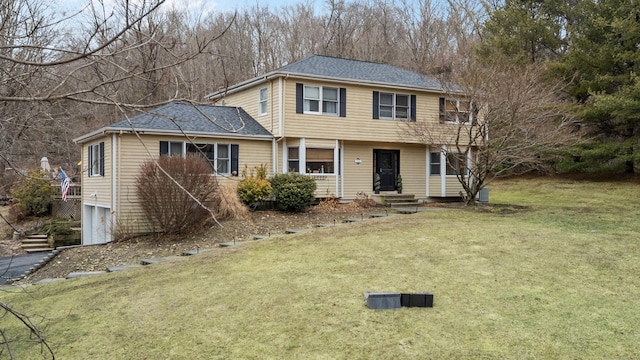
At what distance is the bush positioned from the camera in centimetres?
1554

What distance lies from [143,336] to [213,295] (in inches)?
59.4

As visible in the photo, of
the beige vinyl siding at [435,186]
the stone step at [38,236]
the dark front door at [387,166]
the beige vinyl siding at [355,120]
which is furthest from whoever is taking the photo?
the beige vinyl siding at [435,186]

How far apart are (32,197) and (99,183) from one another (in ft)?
27.7

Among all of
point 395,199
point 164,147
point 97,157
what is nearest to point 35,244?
point 97,157

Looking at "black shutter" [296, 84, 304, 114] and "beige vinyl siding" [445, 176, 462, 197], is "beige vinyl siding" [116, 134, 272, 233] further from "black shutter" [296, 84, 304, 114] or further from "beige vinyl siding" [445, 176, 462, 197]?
"beige vinyl siding" [445, 176, 462, 197]

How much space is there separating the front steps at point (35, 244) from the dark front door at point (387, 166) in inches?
508

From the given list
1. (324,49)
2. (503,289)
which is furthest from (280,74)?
(324,49)

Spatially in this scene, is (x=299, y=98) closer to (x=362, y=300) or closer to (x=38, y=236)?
(x=362, y=300)

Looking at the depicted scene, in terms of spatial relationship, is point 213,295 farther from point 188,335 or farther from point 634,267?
point 634,267

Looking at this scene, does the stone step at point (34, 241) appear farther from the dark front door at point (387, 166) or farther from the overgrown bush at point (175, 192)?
the dark front door at point (387, 166)

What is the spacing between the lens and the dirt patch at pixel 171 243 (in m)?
11.9

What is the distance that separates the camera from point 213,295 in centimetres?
724

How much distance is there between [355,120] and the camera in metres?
17.9

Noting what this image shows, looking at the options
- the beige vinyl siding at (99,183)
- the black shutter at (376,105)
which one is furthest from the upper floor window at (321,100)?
the beige vinyl siding at (99,183)
